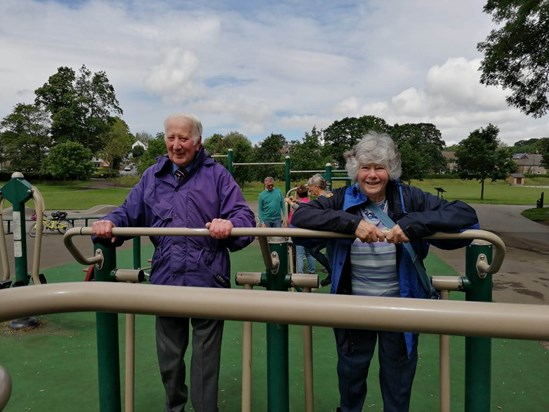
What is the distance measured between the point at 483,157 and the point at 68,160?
33.4 metres

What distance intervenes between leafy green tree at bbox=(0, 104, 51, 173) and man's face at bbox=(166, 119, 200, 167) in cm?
4669

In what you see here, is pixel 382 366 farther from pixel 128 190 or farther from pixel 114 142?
pixel 114 142

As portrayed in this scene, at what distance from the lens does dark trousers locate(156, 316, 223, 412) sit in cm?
184

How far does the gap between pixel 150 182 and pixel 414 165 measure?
164 feet

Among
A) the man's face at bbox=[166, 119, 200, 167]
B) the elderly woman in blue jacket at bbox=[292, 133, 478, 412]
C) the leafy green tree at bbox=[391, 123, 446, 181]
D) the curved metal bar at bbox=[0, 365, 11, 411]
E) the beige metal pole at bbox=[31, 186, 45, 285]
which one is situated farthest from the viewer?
the leafy green tree at bbox=[391, 123, 446, 181]

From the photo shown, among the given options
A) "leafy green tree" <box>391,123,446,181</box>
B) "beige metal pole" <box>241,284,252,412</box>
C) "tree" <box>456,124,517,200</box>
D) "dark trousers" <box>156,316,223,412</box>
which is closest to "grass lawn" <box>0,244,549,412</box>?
"dark trousers" <box>156,316,223,412</box>

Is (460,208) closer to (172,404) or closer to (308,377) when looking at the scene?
(308,377)

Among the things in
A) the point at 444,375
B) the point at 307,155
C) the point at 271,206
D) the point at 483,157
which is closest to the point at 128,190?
the point at 307,155

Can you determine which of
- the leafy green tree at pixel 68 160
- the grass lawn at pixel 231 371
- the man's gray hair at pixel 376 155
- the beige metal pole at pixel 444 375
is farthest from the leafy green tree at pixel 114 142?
the beige metal pole at pixel 444 375

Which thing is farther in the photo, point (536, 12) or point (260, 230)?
point (536, 12)

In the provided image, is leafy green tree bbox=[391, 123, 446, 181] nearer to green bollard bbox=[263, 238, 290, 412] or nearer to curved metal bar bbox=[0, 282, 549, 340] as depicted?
green bollard bbox=[263, 238, 290, 412]

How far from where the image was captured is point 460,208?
5.12ft

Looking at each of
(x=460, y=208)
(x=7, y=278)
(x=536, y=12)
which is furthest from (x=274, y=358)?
(x=536, y=12)

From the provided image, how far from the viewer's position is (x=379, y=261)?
1704 mm
